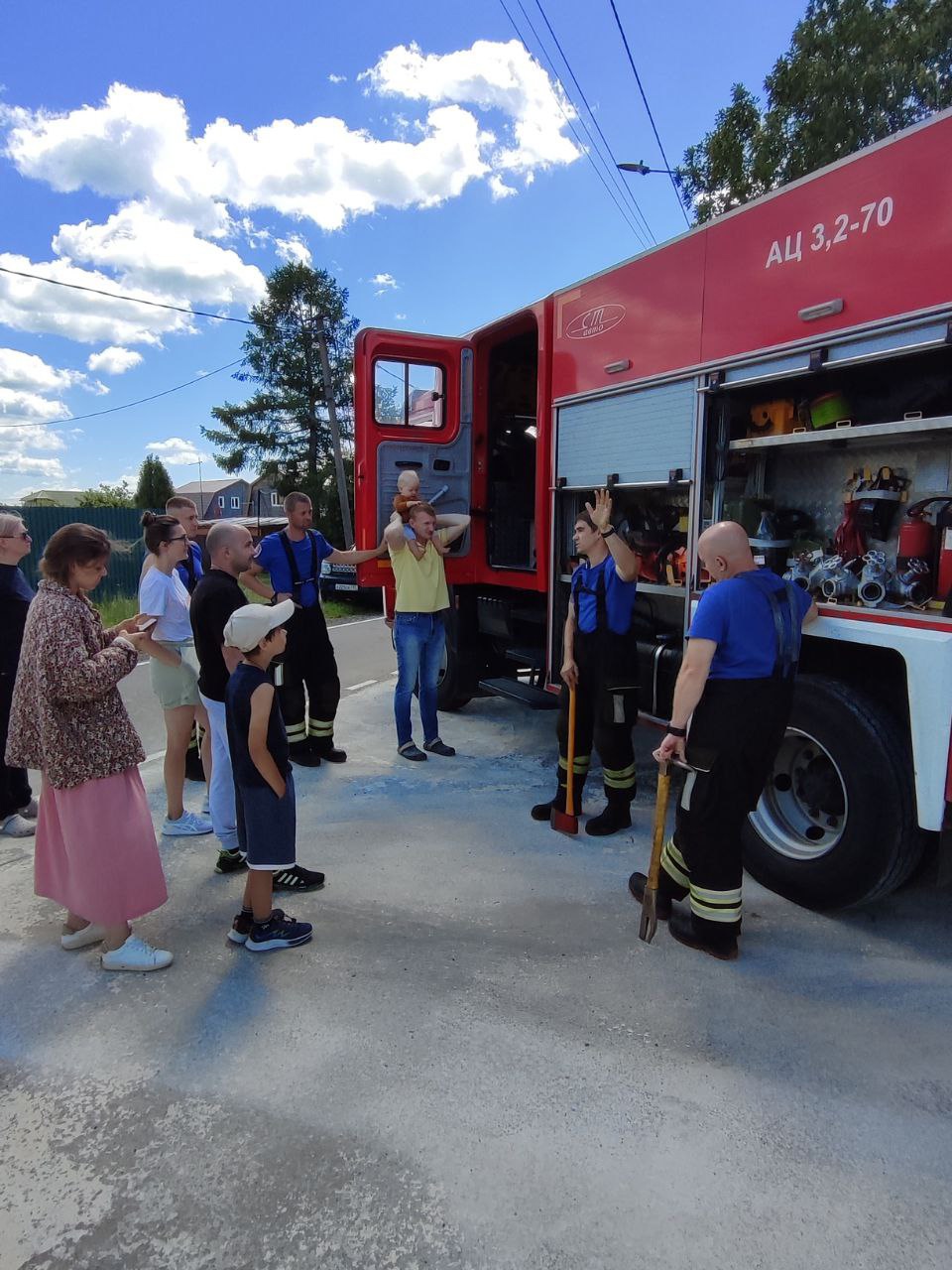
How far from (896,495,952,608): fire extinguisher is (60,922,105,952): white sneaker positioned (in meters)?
3.48

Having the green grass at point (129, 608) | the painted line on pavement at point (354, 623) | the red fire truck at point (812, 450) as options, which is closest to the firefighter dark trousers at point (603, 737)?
the red fire truck at point (812, 450)

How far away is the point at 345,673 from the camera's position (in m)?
8.75

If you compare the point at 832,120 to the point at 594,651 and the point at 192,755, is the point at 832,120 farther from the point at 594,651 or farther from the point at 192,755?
the point at 192,755

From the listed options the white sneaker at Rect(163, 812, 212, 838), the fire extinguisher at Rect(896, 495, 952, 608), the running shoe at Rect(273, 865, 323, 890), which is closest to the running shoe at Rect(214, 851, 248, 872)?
the running shoe at Rect(273, 865, 323, 890)

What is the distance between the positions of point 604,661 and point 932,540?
1502 millimetres

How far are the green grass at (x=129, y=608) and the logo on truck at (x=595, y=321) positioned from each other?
30.9 feet

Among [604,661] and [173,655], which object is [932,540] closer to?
[604,661]

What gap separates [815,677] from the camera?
3.31 meters

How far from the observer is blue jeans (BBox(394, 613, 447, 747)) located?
17.6 ft

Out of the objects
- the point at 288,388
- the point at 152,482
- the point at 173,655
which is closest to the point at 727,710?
the point at 173,655

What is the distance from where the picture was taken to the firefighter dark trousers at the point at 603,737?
398 cm

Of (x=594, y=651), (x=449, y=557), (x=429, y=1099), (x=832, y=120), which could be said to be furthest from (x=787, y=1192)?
(x=832, y=120)

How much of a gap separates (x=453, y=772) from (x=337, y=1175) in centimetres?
324

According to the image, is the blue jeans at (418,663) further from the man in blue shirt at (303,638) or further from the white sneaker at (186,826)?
the white sneaker at (186,826)
